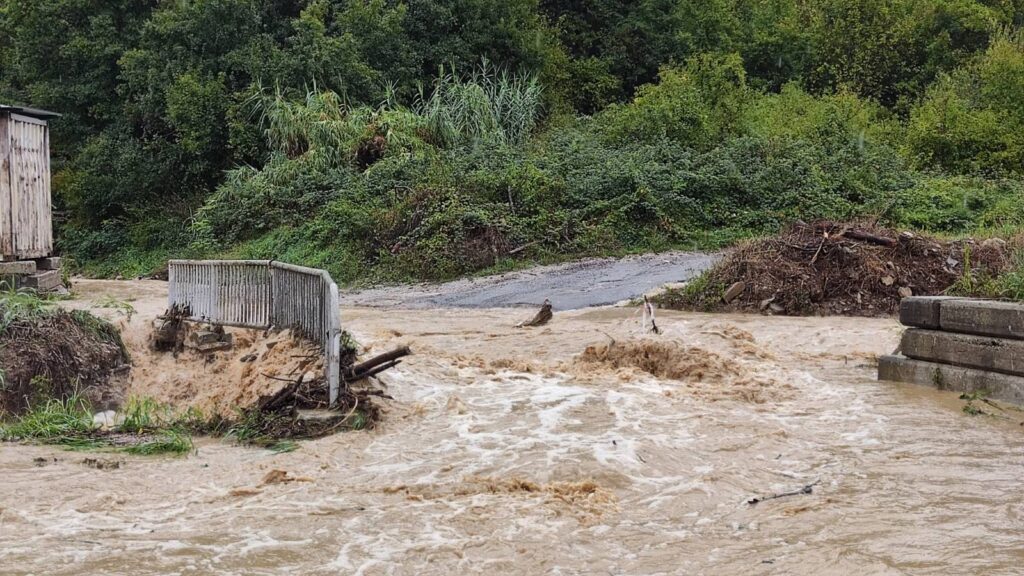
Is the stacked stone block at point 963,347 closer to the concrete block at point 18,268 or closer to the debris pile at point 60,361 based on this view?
the debris pile at point 60,361

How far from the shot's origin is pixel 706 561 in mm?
5129

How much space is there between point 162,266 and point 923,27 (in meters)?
25.9

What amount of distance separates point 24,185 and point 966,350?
13386 millimetres

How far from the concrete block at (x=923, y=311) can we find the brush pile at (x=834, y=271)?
15.8 feet

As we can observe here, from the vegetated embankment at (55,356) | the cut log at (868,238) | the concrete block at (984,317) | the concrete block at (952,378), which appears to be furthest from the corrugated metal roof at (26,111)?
the concrete block at (984,317)

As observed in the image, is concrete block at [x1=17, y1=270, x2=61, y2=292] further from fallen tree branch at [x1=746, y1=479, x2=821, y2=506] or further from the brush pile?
fallen tree branch at [x1=746, y1=479, x2=821, y2=506]

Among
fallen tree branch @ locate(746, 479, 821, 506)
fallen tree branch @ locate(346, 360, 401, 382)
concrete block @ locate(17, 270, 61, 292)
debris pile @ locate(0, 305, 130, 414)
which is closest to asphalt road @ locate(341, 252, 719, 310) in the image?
concrete block @ locate(17, 270, 61, 292)

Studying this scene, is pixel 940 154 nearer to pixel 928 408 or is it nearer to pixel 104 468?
pixel 928 408

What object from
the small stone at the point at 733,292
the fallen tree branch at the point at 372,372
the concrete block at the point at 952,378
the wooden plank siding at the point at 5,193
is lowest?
the concrete block at the point at 952,378

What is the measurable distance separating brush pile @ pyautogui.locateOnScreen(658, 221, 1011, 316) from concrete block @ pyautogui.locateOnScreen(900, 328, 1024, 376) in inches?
187

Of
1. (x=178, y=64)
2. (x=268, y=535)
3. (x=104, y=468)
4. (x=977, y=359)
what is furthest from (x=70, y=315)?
(x=178, y=64)

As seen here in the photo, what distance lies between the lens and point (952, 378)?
29.0ft

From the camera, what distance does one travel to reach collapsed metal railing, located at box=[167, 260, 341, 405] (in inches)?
337

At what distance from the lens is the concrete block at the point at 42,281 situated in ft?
49.0
